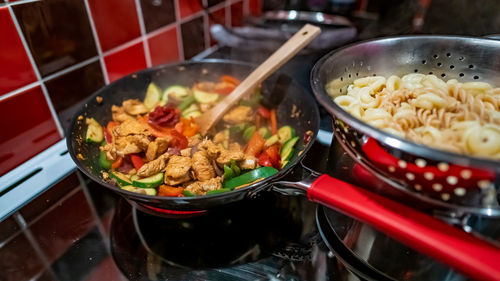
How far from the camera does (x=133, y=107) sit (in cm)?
111

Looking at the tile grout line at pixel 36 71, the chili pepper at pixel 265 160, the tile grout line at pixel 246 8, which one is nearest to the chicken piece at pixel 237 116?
the chili pepper at pixel 265 160

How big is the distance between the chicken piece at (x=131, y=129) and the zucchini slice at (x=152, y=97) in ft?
0.66

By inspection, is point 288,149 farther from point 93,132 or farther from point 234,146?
point 93,132

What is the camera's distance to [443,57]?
2.81ft

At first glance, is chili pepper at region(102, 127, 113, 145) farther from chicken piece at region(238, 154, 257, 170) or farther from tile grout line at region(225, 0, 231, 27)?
tile grout line at region(225, 0, 231, 27)

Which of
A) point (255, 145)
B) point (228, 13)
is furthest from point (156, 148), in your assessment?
point (228, 13)

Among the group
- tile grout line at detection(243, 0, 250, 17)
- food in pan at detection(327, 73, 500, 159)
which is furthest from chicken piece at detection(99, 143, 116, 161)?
tile grout line at detection(243, 0, 250, 17)

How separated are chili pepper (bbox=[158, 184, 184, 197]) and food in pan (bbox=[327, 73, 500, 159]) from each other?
0.48m

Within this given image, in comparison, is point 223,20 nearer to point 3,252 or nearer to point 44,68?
point 44,68

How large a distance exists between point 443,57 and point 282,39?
68 centimetres

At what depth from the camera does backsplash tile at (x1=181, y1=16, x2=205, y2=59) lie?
A: 149 centimetres

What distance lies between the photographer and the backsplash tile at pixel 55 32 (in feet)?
2.96

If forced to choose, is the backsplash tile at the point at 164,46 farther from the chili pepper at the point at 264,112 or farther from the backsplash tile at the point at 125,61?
the chili pepper at the point at 264,112

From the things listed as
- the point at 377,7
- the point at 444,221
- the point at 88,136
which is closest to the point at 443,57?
the point at 444,221
